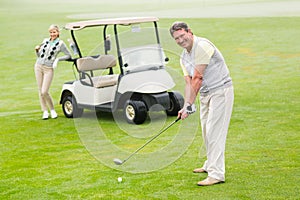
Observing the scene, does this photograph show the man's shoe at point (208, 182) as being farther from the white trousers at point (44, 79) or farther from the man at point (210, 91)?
the white trousers at point (44, 79)

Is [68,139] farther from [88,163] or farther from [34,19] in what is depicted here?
[34,19]

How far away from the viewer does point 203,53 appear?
5.68 m

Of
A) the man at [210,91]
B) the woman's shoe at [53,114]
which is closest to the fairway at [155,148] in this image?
the woman's shoe at [53,114]

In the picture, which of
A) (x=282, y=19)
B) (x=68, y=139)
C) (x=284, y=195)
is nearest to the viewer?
(x=284, y=195)

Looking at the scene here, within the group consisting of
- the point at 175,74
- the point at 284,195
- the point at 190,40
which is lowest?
the point at 284,195

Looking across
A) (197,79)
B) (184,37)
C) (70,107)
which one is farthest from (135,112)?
(184,37)

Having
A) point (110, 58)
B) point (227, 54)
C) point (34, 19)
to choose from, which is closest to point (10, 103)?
point (110, 58)

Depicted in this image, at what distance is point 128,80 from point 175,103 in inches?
29.4

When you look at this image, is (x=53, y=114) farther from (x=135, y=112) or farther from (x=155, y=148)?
(x=155, y=148)

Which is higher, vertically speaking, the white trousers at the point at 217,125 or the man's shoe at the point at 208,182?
the white trousers at the point at 217,125

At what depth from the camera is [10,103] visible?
40.6ft

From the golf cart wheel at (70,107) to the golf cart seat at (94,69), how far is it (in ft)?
1.28

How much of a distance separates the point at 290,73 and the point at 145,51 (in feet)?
17.1

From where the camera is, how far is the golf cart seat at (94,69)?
9.79m
